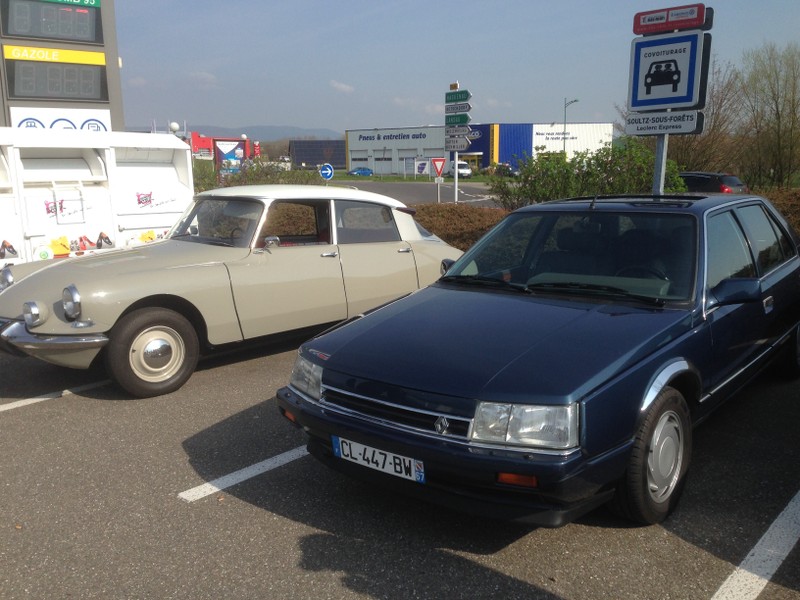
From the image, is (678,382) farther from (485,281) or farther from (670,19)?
(670,19)

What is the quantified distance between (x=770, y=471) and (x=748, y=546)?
0.94m

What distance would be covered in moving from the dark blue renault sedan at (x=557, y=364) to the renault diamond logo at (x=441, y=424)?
0.01m

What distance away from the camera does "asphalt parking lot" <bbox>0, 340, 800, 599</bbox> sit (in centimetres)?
298

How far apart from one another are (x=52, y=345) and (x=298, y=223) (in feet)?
8.47

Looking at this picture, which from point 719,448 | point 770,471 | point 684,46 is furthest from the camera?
point 684,46

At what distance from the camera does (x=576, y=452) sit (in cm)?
285

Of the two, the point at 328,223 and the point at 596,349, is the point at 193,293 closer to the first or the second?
the point at 328,223

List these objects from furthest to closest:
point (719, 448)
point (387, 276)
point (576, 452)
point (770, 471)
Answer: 1. point (387, 276)
2. point (719, 448)
3. point (770, 471)
4. point (576, 452)

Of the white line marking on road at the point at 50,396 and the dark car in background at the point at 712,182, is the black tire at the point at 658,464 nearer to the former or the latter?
the white line marking on road at the point at 50,396

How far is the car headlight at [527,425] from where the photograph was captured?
2855mm

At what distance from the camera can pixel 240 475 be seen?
409 centimetres

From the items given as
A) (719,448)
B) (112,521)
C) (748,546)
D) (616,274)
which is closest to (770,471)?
(719,448)

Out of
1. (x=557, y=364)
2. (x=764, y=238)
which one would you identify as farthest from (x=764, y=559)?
(x=764, y=238)

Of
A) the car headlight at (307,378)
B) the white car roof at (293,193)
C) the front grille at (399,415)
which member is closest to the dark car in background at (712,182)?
the white car roof at (293,193)
